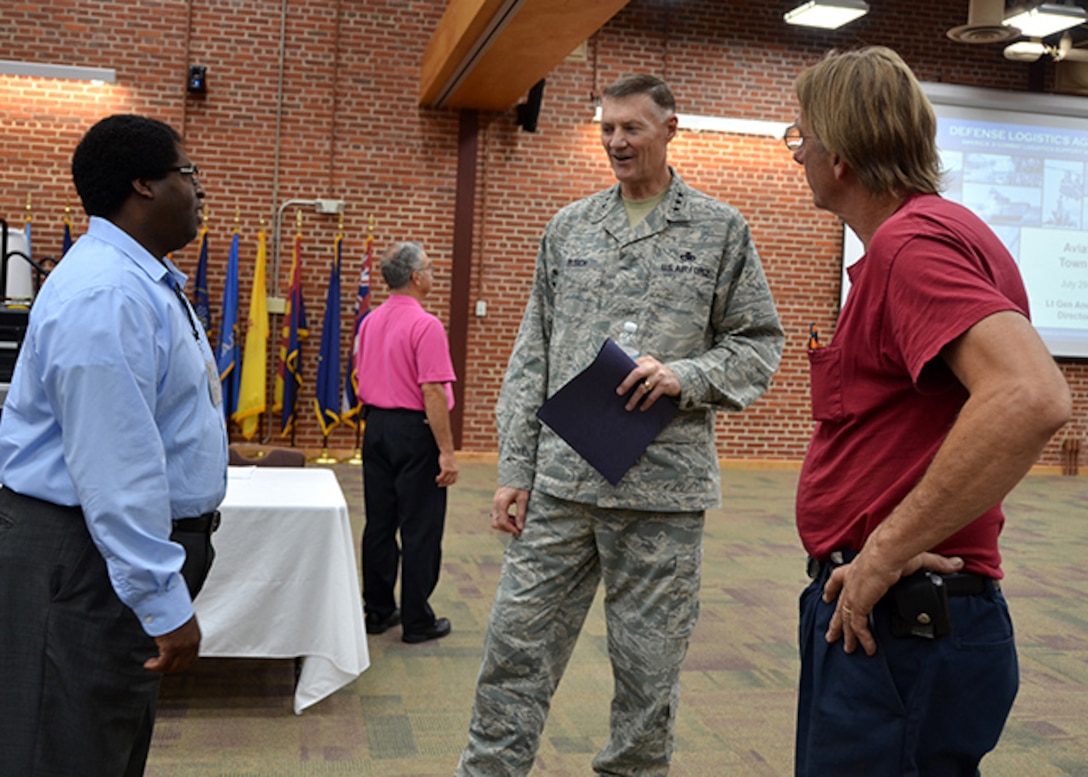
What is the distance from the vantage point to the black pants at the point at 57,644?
156cm

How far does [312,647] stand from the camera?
10.8 ft

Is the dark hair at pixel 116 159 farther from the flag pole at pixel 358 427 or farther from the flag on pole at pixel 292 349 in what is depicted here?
the flag on pole at pixel 292 349

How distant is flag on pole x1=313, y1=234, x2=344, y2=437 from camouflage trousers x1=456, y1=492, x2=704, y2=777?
755 centimetres

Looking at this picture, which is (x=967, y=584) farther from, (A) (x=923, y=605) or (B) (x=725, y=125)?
(B) (x=725, y=125)

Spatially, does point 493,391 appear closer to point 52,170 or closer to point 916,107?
point 52,170

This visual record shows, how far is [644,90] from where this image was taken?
7.92 feet

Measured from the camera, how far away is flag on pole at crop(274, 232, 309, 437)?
9.59 meters

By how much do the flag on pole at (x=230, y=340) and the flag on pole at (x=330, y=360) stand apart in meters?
0.74

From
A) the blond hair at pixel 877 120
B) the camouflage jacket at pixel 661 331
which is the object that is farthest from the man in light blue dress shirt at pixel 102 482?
the blond hair at pixel 877 120

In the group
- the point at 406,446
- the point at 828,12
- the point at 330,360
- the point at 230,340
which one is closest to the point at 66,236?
the point at 230,340

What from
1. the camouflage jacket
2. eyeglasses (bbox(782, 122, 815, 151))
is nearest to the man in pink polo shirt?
the camouflage jacket

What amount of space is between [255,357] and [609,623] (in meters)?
7.66

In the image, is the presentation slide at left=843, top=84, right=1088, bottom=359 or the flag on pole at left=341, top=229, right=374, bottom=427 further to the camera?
the presentation slide at left=843, top=84, right=1088, bottom=359

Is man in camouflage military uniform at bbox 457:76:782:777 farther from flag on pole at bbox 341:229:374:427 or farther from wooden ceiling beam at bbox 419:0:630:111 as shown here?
flag on pole at bbox 341:229:374:427
